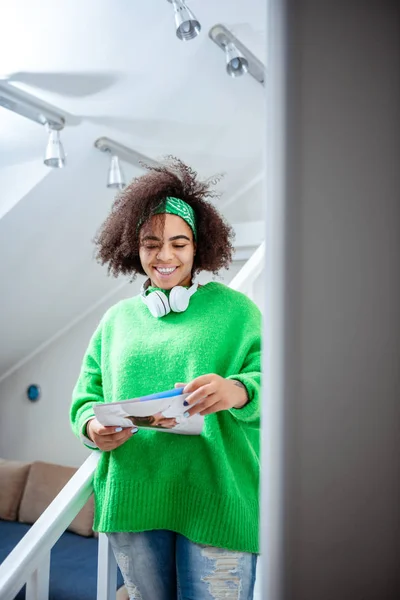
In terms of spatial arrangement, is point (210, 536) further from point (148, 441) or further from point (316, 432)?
point (316, 432)

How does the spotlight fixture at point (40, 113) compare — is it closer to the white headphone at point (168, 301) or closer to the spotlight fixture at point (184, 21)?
the spotlight fixture at point (184, 21)

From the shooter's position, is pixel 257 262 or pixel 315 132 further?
pixel 257 262

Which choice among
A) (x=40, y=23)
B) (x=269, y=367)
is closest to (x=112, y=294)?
(x=40, y=23)

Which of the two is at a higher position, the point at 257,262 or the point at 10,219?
the point at 10,219

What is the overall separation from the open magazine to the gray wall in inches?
22.7

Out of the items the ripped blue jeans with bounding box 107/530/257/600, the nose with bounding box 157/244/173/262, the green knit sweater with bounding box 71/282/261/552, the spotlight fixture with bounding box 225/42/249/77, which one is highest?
the spotlight fixture with bounding box 225/42/249/77

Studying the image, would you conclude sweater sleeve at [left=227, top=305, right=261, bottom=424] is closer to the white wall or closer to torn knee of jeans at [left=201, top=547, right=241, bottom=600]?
torn knee of jeans at [left=201, top=547, right=241, bottom=600]

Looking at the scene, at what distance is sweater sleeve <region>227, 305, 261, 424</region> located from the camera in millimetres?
907

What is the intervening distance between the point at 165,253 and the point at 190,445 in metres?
0.38

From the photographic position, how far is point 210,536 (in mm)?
896

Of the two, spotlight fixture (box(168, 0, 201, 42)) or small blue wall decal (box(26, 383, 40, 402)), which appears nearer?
spotlight fixture (box(168, 0, 201, 42))

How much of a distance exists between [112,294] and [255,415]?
8.93 ft

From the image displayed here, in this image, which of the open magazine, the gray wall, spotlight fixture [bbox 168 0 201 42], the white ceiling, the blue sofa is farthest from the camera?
the blue sofa

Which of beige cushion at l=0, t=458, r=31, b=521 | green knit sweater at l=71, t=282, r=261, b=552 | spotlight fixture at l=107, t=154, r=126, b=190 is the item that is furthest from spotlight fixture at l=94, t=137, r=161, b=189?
beige cushion at l=0, t=458, r=31, b=521
